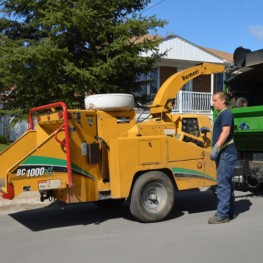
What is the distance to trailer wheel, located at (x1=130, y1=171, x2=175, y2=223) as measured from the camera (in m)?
6.94

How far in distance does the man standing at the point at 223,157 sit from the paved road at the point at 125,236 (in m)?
0.23

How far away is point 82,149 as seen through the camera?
6.92m

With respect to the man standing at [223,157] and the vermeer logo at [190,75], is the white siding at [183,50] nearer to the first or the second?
the vermeer logo at [190,75]

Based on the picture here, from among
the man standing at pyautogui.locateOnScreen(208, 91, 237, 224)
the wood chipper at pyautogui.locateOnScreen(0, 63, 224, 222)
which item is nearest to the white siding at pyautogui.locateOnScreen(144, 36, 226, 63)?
the wood chipper at pyautogui.locateOnScreen(0, 63, 224, 222)

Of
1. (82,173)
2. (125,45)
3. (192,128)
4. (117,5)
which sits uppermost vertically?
(117,5)

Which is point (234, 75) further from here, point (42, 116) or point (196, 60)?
point (196, 60)

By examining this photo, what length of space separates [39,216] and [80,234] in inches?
68.0

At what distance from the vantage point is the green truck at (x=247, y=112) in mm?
8812

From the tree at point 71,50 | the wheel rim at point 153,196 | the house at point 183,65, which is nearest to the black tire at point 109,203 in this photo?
the wheel rim at point 153,196

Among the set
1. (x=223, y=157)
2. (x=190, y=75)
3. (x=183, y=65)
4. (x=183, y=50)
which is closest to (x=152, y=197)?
(x=223, y=157)

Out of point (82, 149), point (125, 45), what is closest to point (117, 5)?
point (125, 45)

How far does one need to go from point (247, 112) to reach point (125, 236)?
3911 millimetres

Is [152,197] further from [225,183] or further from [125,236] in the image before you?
[225,183]

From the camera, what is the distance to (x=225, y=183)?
6852 millimetres
